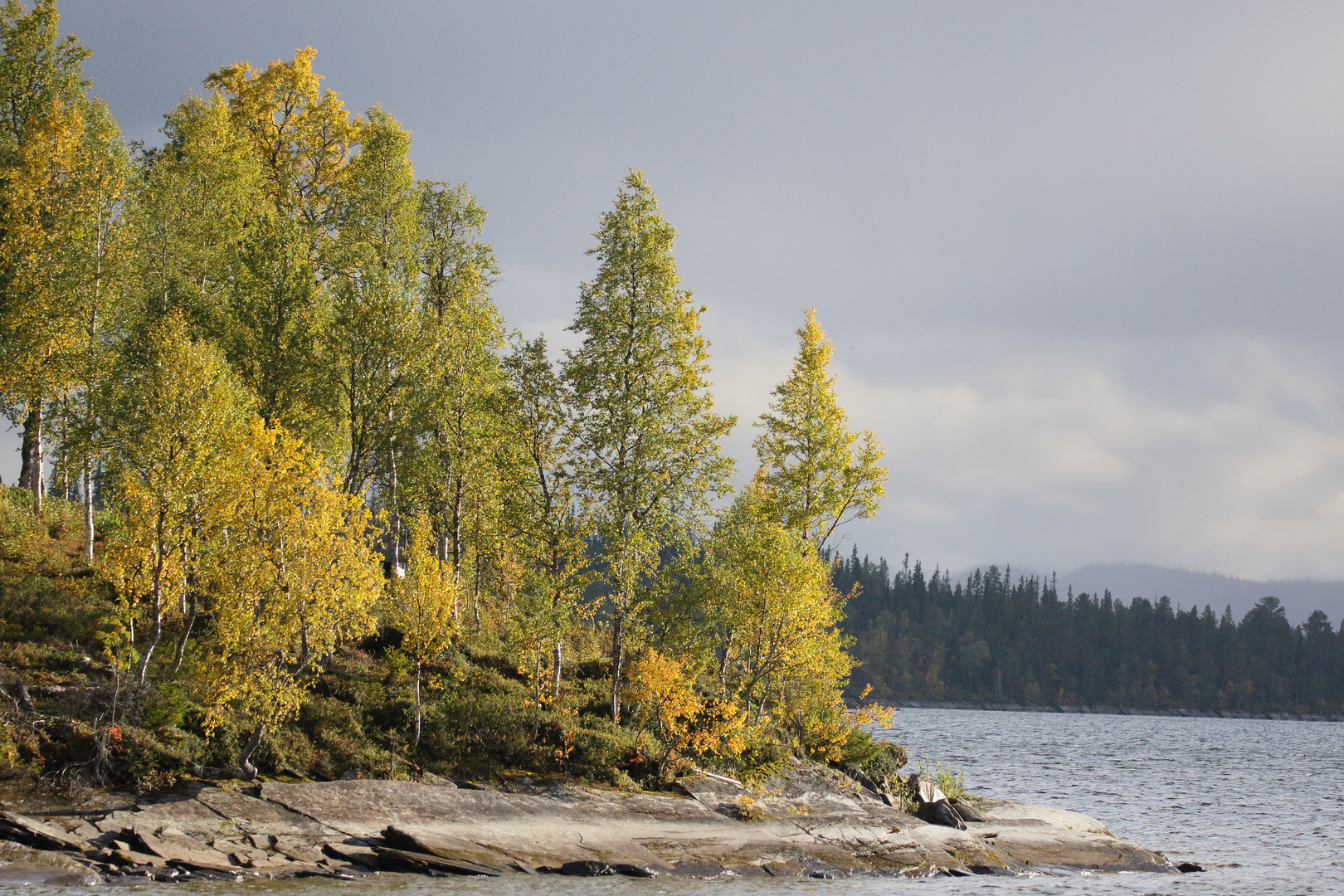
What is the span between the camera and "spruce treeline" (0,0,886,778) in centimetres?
A: 2789

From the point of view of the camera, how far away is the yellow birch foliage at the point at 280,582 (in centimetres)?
2633

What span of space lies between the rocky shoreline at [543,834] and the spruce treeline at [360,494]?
1.75m

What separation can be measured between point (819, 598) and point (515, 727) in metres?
12.9

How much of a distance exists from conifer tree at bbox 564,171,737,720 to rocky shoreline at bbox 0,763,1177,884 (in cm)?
622

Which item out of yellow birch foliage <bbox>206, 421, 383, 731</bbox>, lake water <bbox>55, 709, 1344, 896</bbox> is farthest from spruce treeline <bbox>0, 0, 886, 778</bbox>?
lake water <bbox>55, 709, 1344, 896</bbox>

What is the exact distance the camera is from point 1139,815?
1854 inches

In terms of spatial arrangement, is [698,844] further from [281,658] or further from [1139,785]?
[1139,785]

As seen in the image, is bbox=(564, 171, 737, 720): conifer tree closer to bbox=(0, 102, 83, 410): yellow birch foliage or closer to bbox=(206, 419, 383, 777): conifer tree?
bbox=(206, 419, 383, 777): conifer tree

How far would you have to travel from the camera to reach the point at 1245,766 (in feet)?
265

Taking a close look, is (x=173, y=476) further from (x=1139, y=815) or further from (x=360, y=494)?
(x=1139, y=815)

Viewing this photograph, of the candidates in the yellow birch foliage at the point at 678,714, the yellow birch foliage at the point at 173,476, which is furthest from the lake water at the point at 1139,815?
the yellow birch foliage at the point at 173,476

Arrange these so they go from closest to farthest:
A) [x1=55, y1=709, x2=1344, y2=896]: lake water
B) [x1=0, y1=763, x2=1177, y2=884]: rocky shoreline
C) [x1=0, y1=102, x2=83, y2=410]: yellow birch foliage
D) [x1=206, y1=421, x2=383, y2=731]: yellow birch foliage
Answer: [x1=0, y1=763, x2=1177, y2=884]: rocky shoreline
[x1=55, y1=709, x2=1344, y2=896]: lake water
[x1=206, y1=421, x2=383, y2=731]: yellow birch foliage
[x1=0, y1=102, x2=83, y2=410]: yellow birch foliage

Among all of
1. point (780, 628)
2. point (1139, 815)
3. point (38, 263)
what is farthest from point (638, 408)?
point (1139, 815)

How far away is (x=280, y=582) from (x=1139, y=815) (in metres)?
43.2
